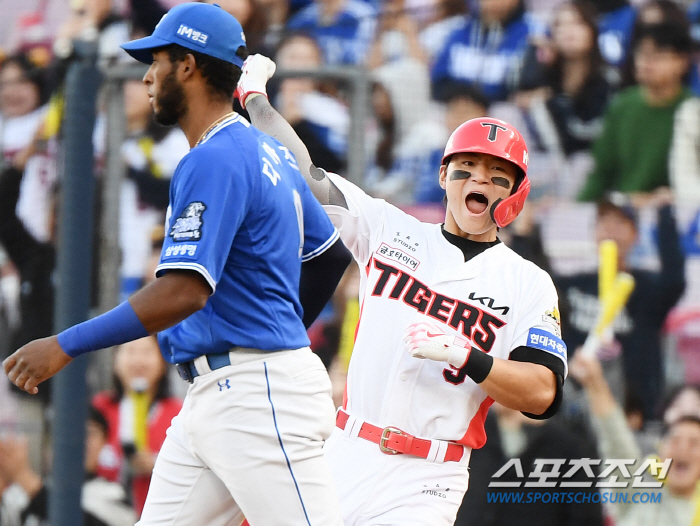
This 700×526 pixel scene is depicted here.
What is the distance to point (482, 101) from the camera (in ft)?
17.6

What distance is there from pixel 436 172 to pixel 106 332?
3.24 metres

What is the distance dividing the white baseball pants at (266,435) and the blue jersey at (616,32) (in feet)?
11.2

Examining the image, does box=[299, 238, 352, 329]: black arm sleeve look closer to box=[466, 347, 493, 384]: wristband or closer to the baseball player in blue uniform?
the baseball player in blue uniform

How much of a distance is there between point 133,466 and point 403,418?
101 inches

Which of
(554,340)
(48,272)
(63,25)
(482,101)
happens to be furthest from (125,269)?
(554,340)

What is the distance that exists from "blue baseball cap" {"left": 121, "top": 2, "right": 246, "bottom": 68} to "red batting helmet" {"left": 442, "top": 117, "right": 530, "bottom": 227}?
35.8 inches

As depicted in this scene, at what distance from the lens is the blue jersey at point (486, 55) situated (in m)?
5.35

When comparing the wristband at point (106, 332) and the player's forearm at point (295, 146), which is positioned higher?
the player's forearm at point (295, 146)

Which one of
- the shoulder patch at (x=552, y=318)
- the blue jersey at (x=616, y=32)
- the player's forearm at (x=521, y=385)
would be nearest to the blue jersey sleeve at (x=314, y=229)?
the player's forearm at (x=521, y=385)

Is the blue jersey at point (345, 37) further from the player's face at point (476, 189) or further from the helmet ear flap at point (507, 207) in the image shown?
the helmet ear flap at point (507, 207)

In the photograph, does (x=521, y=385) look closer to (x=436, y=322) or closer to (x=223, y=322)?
(x=436, y=322)

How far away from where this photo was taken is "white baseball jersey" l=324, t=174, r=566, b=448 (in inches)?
120

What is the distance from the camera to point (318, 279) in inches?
119

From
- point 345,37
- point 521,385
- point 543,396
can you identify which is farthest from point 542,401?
point 345,37
